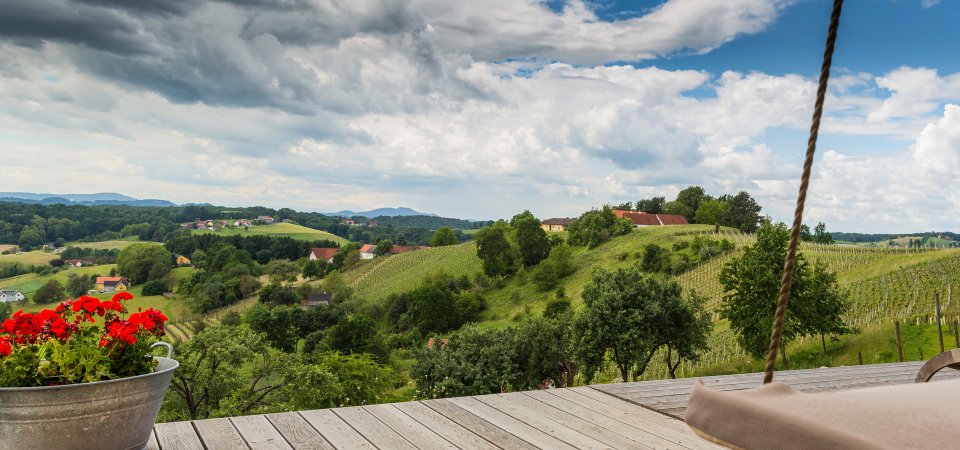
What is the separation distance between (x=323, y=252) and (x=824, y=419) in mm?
93569

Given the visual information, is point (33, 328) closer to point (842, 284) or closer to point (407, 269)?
point (842, 284)

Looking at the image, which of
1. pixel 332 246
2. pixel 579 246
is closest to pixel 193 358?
pixel 579 246

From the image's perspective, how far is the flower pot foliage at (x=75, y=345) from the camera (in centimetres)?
250

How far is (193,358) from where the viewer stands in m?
20.3

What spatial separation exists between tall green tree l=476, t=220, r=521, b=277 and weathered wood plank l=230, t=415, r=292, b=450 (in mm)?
61412

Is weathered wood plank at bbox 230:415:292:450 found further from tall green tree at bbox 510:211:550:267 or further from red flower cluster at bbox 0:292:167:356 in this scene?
tall green tree at bbox 510:211:550:267

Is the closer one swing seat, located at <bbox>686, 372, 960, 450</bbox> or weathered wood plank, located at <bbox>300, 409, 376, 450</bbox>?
swing seat, located at <bbox>686, 372, 960, 450</bbox>

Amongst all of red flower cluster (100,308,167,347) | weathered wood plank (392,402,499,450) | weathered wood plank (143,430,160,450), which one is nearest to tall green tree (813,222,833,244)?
weathered wood plank (392,402,499,450)

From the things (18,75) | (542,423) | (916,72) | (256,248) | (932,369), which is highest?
(18,75)

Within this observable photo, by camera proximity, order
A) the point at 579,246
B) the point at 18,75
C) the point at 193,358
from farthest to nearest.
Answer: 1. the point at 18,75
2. the point at 579,246
3. the point at 193,358

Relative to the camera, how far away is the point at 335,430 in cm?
332

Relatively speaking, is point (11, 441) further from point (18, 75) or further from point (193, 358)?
point (18, 75)

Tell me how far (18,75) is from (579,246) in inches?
3660

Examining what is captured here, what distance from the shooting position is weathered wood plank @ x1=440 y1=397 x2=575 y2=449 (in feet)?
10.6
